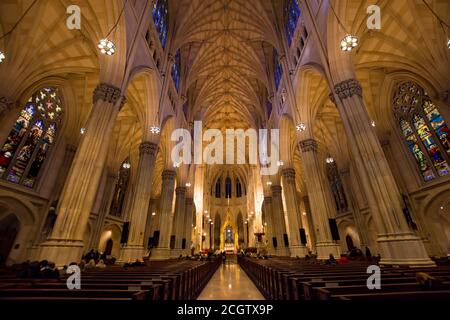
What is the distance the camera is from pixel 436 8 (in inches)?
400

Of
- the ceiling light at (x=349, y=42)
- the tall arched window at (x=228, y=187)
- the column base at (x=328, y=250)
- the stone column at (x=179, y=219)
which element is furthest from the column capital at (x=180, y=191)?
the tall arched window at (x=228, y=187)

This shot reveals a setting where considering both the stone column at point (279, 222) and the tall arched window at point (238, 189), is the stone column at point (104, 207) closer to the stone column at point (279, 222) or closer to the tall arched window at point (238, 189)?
the stone column at point (279, 222)

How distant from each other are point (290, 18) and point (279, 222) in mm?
19368

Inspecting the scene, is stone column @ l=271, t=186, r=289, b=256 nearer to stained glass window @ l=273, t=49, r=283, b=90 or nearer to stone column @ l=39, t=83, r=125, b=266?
stained glass window @ l=273, t=49, r=283, b=90

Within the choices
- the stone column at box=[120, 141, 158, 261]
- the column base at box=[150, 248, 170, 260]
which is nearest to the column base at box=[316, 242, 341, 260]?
the stone column at box=[120, 141, 158, 261]

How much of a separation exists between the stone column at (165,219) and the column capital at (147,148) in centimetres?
507

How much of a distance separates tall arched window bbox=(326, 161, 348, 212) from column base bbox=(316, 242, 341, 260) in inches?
439

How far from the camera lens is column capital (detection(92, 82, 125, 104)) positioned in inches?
364

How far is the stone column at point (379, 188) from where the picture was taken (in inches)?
273

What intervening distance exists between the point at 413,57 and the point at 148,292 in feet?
57.8

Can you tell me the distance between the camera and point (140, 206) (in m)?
12.5
